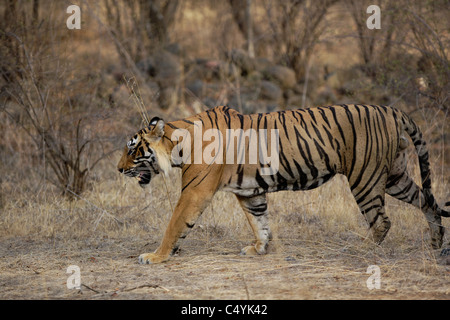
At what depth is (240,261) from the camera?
525 centimetres

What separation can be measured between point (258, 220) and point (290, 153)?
2.53 feet

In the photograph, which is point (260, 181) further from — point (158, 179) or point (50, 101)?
point (50, 101)

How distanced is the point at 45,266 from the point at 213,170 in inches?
69.7

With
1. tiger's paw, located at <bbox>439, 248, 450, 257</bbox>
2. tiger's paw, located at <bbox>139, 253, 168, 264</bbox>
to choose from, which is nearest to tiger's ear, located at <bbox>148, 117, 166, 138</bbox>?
tiger's paw, located at <bbox>139, 253, 168, 264</bbox>

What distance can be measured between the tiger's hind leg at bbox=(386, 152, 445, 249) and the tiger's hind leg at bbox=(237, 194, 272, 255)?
4.05 ft

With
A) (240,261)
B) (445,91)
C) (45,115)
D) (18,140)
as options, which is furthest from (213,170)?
(18,140)

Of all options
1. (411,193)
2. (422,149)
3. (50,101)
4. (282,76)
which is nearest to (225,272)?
(411,193)

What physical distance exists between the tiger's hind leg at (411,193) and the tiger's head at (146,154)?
2143mm

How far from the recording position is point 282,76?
14953 mm

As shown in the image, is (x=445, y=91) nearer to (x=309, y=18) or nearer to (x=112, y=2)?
(x=309, y=18)

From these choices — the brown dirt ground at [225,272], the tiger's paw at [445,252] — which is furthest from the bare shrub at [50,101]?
the tiger's paw at [445,252]

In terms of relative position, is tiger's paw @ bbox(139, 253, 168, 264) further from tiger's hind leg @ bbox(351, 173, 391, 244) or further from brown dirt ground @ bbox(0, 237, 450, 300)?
tiger's hind leg @ bbox(351, 173, 391, 244)

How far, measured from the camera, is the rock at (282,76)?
49.0 feet

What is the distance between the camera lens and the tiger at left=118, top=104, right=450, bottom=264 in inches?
208
